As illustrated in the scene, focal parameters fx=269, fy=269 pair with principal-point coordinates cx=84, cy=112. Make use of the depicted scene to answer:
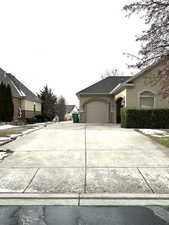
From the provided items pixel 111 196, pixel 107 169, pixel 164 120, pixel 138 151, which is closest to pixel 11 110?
pixel 164 120

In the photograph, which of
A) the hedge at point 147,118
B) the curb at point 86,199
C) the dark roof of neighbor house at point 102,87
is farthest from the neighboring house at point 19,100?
the curb at point 86,199

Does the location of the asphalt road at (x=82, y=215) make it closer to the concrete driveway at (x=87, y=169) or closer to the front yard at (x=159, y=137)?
the concrete driveway at (x=87, y=169)

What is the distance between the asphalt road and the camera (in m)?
4.39

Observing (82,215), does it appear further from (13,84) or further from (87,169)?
(13,84)

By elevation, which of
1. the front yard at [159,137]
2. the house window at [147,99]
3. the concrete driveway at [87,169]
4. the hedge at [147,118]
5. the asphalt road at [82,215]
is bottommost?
the asphalt road at [82,215]

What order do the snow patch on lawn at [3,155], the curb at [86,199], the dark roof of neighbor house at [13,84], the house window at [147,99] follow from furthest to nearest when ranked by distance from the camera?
the dark roof of neighbor house at [13,84]
the house window at [147,99]
the snow patch on lawn at [3,155]
the curb at [86,199]

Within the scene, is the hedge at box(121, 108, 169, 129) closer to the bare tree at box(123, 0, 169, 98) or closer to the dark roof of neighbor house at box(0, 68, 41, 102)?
the bare tree at box(123, 0, 169, 98)

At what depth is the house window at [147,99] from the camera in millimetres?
25312

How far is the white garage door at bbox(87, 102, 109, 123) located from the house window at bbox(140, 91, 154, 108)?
8303 mm

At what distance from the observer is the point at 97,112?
3350 centimetres

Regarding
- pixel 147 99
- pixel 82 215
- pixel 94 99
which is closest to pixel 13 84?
pixel 94 99

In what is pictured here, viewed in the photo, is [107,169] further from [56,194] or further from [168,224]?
[168,224]

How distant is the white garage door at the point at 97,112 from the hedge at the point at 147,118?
1041 centimetres

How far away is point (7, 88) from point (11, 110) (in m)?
2.68
